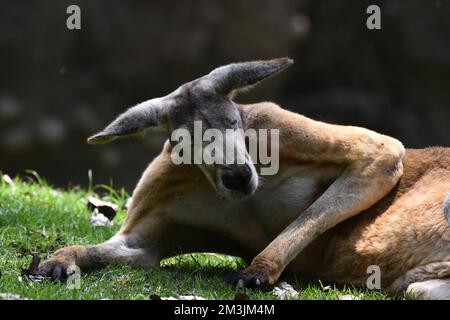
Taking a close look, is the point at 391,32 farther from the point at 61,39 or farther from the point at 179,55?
the point at 61,39

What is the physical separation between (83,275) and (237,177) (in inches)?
45.3

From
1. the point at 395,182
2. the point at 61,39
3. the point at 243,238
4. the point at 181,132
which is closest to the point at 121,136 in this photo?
the point at 181,132

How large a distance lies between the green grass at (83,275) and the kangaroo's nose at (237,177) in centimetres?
59

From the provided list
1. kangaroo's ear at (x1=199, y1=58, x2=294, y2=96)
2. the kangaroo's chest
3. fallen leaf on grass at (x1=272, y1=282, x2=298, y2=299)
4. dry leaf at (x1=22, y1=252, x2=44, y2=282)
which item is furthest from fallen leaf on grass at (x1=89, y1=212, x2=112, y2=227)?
fallen leaf on grass at (x1=272, y1=282, x2=298, y2=299)

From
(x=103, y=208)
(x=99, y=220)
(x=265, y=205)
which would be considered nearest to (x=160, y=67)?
(x=103, y=208)

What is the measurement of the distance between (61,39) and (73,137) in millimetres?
1596

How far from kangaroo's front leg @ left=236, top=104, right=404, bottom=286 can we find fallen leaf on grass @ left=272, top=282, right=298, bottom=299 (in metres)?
0.11

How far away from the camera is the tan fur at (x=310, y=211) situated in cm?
547

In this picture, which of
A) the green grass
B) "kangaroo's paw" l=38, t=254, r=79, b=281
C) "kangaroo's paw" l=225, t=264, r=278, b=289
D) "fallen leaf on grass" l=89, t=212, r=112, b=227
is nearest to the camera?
the green grass

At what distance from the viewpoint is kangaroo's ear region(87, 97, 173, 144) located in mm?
5434

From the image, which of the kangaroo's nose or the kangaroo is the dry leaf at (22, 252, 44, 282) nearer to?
the kangaroo

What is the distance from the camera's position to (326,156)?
5.72 meters

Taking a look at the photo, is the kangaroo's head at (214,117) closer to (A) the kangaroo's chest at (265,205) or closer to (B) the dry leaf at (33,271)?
(A) the kangaroo's chest at (265,205)

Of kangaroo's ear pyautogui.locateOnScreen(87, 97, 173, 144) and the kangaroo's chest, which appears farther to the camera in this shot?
the kangaroo's chest
